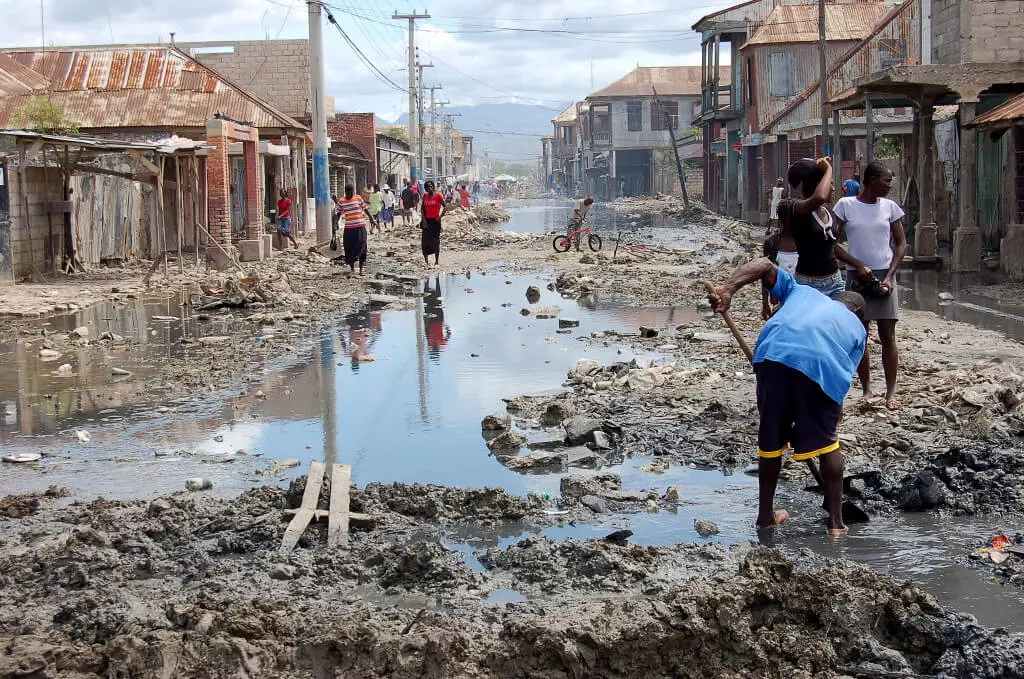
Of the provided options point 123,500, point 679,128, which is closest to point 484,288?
point 123,500

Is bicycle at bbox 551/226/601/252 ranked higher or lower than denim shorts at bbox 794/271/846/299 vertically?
higher

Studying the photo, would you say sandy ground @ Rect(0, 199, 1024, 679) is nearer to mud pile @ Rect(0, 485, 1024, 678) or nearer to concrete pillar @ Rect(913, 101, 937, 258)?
mud pile @ Rect(0, 485, 1024, 678)

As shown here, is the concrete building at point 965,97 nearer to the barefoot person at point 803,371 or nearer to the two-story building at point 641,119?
the barefoot person at point 803,371

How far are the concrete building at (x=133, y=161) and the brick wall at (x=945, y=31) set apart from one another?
14592 mm

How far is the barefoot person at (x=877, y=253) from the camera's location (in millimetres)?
8141

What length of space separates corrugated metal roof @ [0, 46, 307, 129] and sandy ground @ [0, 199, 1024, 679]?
22616 mm

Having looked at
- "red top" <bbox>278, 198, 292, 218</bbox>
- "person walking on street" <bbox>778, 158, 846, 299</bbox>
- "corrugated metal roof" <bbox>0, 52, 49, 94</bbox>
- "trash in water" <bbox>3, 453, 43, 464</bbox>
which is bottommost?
"trash in water" <bbox>3, 453, 43, 464</bbox>

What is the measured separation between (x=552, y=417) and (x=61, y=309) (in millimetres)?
9988

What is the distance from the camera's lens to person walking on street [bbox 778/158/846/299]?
667 centimetres

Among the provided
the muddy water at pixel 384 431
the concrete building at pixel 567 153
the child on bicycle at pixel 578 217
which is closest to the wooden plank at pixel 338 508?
the muddy water at pixel 384 431

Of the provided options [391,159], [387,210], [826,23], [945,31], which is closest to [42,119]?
[387,210]

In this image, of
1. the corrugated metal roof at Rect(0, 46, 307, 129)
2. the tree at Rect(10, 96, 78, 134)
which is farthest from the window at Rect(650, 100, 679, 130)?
the tree at Rect(10, 96, 78, 134)

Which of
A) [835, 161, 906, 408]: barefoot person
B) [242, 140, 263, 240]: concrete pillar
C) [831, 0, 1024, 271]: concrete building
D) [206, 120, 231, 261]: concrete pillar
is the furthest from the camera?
[242, 140, 263, 240]: concrete pillar

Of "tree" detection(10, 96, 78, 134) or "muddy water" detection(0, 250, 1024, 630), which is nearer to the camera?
"muddy water" detection(0, 250, 1024, 630)
